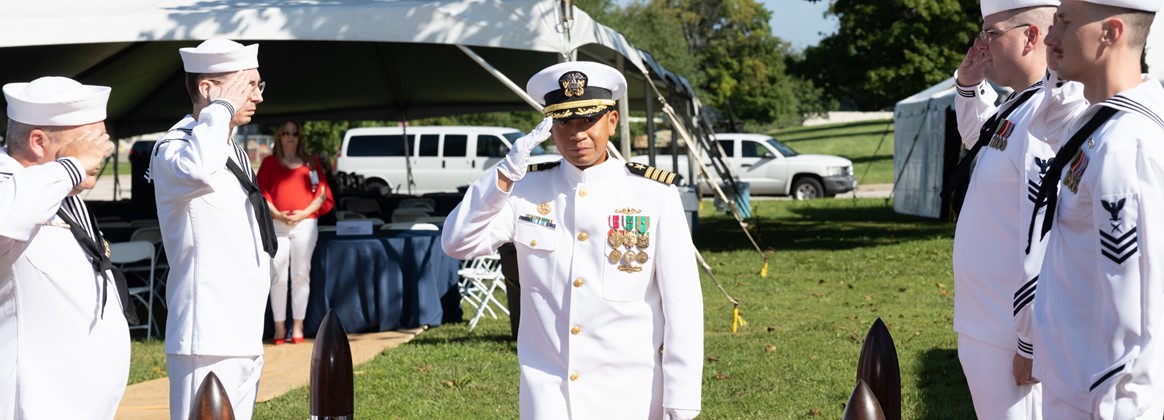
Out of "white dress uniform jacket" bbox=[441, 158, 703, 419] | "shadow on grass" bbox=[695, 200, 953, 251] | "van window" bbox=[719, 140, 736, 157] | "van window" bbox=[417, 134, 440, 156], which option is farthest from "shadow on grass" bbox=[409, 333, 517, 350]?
"van window" bbox=[719, 140, 736, 157]

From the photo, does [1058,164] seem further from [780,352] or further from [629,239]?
[780,352]

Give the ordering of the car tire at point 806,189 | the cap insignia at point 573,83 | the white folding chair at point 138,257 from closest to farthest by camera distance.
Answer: the cap insignia at point 573,83 → the white folding chair at point 138,257 → the car tire at point 806,189

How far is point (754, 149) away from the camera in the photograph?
1176 inches

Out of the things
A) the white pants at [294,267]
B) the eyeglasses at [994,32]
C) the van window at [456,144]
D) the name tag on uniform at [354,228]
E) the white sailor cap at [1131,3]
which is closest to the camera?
the white sailor cap at [1131,3]

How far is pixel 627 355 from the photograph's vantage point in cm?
368

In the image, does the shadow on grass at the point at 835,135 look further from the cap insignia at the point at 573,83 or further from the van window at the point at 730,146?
the cap insignia at the point at 573,83

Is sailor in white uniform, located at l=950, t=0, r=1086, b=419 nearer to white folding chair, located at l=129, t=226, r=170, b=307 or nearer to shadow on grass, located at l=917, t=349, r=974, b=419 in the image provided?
shadow on grass, located at l=917, t=349, r=974, b=419

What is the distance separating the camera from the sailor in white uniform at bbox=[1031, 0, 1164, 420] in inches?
103

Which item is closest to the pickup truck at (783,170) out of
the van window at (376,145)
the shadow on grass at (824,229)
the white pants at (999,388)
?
the shadow on grass at (824,229)

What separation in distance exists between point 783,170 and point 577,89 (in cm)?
2625

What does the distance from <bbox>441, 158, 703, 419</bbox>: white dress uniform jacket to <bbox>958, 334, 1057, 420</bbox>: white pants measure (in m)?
0.87

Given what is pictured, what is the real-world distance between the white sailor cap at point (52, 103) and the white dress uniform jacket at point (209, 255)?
2.34 feet

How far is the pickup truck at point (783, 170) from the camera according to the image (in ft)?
95.9

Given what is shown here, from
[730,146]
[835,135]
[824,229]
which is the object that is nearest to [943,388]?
[824,229]
